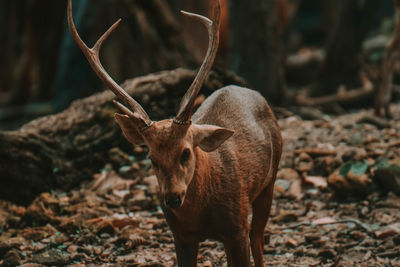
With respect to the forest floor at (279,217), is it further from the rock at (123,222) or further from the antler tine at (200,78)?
the antler tine at (200,78)

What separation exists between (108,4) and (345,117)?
13.6 ft

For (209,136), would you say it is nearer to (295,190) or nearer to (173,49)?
(295,190)

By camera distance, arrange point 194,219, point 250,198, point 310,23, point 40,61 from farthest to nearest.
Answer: point 310,23, point 40,61, point 250,198, point 194,219

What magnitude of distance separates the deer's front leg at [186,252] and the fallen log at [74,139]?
2502mm

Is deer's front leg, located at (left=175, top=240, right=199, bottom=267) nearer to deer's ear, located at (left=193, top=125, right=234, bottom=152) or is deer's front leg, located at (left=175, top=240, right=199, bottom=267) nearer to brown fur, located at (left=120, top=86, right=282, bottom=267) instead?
Result: brown fur, located at (left=120, top=86, right=282, bottom=267)

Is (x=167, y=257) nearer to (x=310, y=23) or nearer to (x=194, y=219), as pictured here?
(x=194, y=219)

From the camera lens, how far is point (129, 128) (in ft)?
10.8

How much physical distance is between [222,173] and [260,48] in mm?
5575

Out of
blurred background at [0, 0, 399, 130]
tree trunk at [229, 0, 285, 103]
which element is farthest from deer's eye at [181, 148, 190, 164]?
tree trunk at [229, 0, 285, 103]

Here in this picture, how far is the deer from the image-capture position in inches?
118

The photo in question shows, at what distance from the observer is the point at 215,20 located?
3.26 metres

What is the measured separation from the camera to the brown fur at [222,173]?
9.86 ft

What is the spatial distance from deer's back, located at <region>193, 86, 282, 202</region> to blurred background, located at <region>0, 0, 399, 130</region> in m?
3.91

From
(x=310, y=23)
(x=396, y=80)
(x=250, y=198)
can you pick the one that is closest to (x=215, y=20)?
(x=250, y=198)
